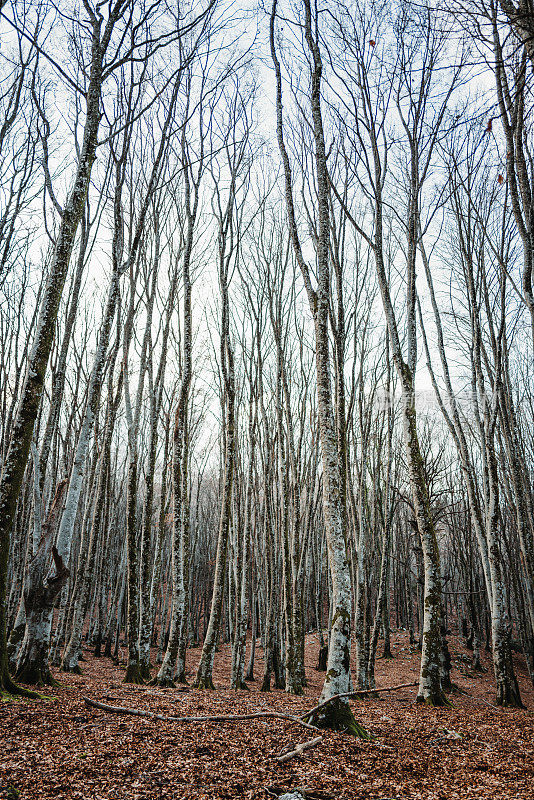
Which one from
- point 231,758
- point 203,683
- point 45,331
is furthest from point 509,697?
point 45,331

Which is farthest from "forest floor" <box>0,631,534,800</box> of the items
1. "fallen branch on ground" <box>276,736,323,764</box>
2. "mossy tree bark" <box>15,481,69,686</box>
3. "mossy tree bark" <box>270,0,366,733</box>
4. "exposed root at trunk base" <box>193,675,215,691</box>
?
"exposed root at trunk base" <box>193,675,215,691</box>

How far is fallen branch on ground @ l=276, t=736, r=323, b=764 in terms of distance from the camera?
10.2ft

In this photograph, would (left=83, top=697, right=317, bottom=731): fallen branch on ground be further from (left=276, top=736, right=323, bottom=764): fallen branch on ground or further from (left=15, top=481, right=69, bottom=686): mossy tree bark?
(left=15, top=481, right=69, bottom=686): mossy tree bark

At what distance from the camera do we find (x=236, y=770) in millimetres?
2936

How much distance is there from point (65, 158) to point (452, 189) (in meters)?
8.09

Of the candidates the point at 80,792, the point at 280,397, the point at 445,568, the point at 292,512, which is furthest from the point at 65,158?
the point at 445,568

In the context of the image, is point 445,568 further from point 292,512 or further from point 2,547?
point 2,547

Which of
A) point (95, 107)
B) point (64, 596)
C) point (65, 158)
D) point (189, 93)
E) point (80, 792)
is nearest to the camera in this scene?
point (80, 792)

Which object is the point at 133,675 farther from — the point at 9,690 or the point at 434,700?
the point at 434,700

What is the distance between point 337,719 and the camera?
3.88 m

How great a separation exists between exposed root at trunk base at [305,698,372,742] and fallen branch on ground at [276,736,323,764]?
449 millimetres

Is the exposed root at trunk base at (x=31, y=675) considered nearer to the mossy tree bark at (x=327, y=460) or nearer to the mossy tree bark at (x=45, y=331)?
the mossy tree bark at (x=45, y=331)

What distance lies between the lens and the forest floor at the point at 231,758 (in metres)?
2.64

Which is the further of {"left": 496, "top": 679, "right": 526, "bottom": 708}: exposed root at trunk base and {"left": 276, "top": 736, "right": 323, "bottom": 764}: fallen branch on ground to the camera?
{"left": 496, "top": 679, "right": 526, "bottom": 708}: exposed root at trunk base
